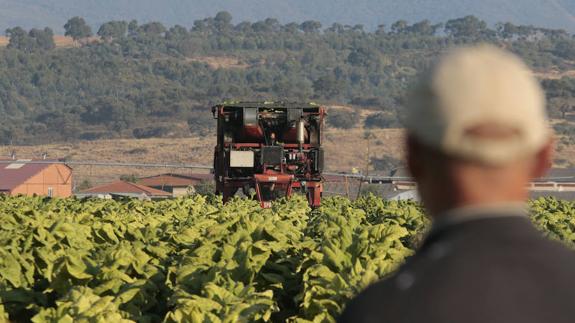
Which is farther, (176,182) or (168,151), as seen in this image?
(168,151)

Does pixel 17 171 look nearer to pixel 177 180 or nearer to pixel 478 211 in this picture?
pixel 177 180

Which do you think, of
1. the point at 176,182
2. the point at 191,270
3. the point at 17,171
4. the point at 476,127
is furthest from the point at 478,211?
the point at 176,182

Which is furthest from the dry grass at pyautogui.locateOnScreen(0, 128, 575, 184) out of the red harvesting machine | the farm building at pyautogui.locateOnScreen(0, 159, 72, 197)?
the red harvesting machine

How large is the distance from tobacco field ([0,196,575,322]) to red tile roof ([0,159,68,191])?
61.0 m

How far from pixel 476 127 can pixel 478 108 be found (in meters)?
0.04

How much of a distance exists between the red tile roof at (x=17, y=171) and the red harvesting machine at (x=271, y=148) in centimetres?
4115

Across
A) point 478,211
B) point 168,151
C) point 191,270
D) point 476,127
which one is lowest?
point 168,151

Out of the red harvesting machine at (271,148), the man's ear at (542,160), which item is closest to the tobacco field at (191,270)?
the man's ear at (542,160)

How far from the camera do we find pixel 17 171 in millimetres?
78625

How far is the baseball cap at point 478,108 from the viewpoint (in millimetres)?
2945

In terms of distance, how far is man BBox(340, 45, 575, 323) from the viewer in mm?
2857

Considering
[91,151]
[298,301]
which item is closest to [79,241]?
[298,301]

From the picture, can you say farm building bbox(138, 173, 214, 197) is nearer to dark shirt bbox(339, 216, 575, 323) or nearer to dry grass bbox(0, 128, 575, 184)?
dry grass bbox(0, 128, 575, 184)

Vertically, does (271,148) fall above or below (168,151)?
above
